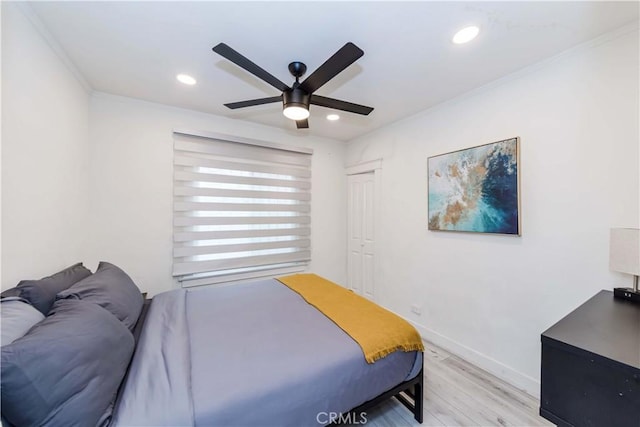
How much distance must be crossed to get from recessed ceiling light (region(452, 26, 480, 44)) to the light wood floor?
2.69m

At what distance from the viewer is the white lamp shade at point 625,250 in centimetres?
140

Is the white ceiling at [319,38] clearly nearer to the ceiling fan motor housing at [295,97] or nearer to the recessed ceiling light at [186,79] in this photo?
the recessed ceiling light at [186,79]

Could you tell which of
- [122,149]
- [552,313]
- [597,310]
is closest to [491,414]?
[552,313]

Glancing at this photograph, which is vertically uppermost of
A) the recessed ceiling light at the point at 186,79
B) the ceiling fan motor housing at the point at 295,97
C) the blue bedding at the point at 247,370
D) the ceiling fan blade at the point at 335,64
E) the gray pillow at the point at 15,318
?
the recessed ceiling light at the point at 186,79

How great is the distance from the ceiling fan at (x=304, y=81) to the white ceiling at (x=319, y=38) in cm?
29

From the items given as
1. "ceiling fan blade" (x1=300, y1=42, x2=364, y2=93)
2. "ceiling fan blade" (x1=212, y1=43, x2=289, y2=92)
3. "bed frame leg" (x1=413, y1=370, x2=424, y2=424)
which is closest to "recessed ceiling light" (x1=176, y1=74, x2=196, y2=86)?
"ceiling fan blade" (x1=212, y1=43, x2=289, y2=92)

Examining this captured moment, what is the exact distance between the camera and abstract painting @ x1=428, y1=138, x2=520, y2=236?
214 cm

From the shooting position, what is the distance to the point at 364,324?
67.7 inches

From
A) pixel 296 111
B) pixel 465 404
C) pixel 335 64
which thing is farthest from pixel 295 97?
pixel 465 404

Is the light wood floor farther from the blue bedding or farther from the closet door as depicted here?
the closet door

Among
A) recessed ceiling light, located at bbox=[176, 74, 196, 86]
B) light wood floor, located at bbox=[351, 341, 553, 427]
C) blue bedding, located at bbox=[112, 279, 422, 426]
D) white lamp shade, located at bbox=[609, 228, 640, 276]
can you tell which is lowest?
light wood floor, located at bbox=[351, 341, 553, 427]

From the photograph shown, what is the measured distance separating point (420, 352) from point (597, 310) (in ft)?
3.32

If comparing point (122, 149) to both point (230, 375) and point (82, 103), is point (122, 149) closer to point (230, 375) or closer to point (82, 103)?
point (82, 103)

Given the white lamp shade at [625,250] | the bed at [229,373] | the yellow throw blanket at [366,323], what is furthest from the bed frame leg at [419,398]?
the white lamp shade at [625,250]
